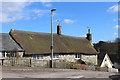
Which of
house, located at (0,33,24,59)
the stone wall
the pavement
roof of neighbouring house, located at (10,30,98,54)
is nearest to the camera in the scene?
the pavement

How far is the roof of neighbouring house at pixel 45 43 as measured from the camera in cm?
2933

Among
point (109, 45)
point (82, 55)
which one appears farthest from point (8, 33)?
point (109, 45)

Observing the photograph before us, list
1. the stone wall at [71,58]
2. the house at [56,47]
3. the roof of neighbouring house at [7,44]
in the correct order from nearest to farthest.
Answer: the roof of neighbouring house at [7,44] < the house at [56,47] < the stone wall at [71,58]

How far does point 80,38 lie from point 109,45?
27.5m

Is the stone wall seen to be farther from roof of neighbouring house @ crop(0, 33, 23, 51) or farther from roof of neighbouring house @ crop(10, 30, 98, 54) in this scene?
roof of neighbouring house @ crop(0, 33, 23, 51)

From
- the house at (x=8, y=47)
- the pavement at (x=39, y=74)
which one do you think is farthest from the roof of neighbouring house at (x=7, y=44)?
the pavement at (x=39, y=74)

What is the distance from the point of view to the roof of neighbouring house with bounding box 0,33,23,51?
25312 millimetres

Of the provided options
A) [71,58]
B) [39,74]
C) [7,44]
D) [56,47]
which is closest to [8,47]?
[7,44]

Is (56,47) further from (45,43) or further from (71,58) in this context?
(71,58)

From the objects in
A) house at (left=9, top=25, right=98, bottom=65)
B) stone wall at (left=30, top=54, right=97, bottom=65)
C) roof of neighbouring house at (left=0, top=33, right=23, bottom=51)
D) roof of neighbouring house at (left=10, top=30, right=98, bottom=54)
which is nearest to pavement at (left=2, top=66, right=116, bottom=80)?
roof of neighbouring house at (left=0, top=33, right=23, bottom=51)

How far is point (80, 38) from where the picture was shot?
144 ft

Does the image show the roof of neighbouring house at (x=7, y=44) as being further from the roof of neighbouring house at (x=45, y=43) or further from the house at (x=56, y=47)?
the roof of neighbouring house at (x=45, y=43)

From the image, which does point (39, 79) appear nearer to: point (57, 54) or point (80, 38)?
point (57, 54)

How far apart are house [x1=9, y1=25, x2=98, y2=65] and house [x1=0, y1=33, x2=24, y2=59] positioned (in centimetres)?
70
